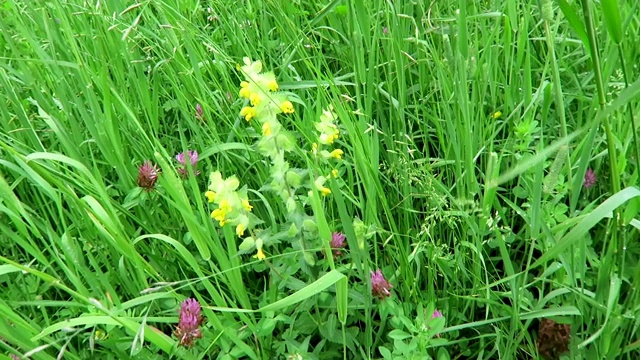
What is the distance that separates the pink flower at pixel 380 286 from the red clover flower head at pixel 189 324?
30 cm

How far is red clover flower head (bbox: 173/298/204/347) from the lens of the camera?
1000 mm

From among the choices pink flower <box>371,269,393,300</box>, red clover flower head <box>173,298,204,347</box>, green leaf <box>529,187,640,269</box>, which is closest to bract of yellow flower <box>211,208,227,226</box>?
red clover flower head <box>173,298,204,347</box>

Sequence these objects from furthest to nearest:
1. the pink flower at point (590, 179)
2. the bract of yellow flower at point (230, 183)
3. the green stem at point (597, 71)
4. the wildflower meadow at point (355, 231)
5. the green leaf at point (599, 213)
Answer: the pink flower at point (590, 179) → the bract of yellow flower at point (230, 183) → the wildflower meadow at point (355, 231) → the green leaf at point (599, 213) → the green stem at point (597, 71)

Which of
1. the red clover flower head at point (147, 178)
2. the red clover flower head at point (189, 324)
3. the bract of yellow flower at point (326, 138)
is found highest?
the bract of yellow flower at point (326, 138)

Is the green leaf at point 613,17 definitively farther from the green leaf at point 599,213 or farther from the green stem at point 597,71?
the green leaf at point 599,213

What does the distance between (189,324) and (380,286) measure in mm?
328

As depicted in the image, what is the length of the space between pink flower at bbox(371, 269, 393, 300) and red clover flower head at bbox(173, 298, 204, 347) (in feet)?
0.99

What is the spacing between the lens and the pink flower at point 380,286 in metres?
1.03

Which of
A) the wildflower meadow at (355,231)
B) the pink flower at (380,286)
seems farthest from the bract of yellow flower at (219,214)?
the pink flower at (380,286)

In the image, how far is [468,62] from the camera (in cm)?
110

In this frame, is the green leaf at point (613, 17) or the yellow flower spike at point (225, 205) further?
the yellow flower spike at point (225, 205)

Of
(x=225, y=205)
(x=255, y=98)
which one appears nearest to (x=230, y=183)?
(x=225, y=205)

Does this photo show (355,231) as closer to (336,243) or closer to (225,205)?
(336,243)

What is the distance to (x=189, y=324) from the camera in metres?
1.00
